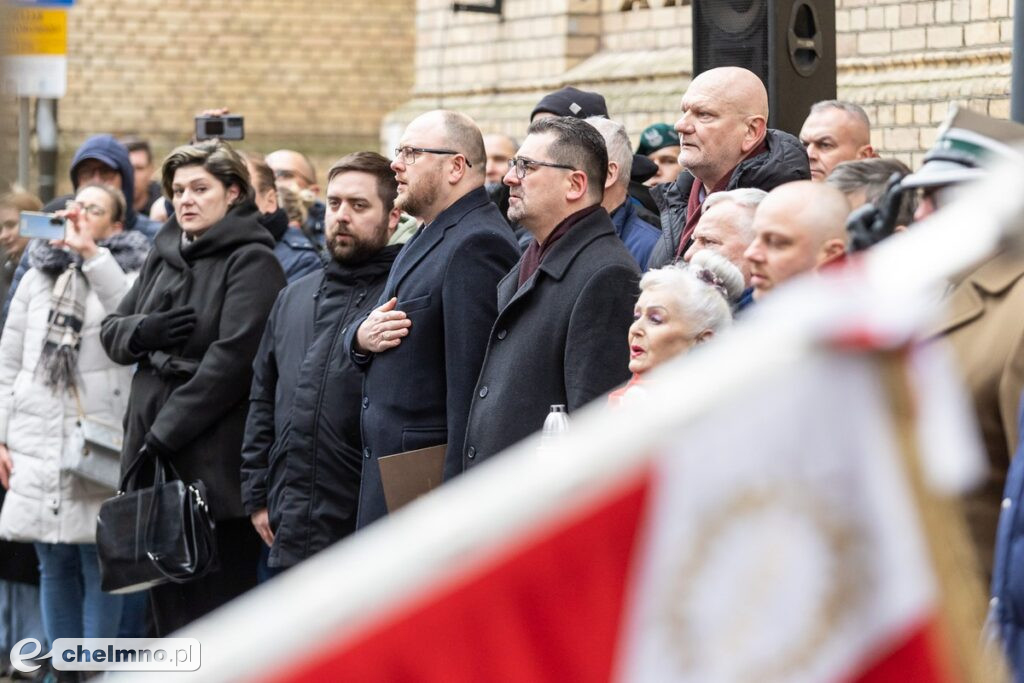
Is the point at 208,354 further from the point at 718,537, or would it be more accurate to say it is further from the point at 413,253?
the point at 718,537

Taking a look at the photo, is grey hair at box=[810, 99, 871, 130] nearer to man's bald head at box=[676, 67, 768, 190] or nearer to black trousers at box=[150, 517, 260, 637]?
man's bald head at box=[676, 67, 768, 190]

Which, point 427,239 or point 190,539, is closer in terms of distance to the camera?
point 427,239

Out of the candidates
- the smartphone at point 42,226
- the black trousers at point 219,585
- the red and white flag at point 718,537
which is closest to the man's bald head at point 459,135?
the black trousers at point 219,585

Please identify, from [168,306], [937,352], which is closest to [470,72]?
[168,306]

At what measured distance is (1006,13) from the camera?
8.41 meters

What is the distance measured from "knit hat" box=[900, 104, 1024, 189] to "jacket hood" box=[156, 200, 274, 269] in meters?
3.80

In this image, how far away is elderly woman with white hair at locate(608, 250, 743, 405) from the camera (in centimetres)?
419

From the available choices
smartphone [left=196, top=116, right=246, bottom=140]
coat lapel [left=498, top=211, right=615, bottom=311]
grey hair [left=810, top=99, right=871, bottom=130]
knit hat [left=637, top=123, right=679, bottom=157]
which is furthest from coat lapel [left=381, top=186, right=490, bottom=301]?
smartphone [left=196, top=116, right=246, bottom=140]

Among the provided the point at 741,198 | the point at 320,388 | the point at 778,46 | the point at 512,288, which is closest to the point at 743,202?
the point at 741,198

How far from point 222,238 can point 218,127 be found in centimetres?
221

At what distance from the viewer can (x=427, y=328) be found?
18.3 ft

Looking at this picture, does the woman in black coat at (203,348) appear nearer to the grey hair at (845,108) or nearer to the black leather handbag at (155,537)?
the black leather handbag at (155,537)

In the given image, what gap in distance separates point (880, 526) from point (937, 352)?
153mm

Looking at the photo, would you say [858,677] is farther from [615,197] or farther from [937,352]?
[615,197]
